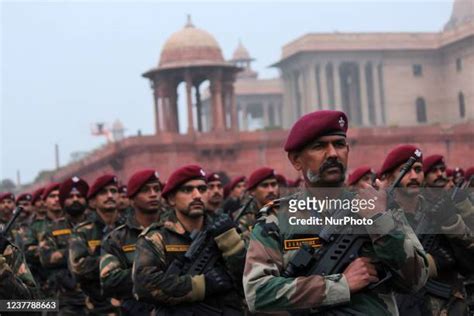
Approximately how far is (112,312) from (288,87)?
73478 mm

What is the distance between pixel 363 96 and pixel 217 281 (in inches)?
2893

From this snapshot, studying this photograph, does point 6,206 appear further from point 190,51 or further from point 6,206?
point 190,51

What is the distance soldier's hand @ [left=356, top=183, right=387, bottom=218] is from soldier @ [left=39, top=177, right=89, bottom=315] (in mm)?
5188

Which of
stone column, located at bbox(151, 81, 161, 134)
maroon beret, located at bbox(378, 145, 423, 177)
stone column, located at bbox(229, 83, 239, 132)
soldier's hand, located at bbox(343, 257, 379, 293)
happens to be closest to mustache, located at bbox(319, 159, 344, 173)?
soldier's hand, located at bbox(343, 257, 379, 293)

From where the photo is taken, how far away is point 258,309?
12.7ft

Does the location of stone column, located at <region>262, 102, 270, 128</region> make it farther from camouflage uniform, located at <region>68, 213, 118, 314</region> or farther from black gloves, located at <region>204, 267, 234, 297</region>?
black gloves, located at <region>204, 267, 234, 297</region>

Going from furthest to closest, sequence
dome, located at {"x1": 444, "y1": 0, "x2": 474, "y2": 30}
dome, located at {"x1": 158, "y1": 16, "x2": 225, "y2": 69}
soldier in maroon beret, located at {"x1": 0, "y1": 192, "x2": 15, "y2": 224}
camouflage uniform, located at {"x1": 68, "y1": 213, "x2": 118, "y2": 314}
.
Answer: dome, located at {"x1": 444, "y1": 0, "x2": 474, "y2": 30} < dome, located at {"x1": 158, "y1": 16, "x2": 225, "y2": 69} < soldier in maroon beret, located at {"x1": 0, "y1": 192, "x2": 15, "y2": 224} < camouflage uniform, located at {"x1": 68, "y1": 213, "x2": 118, "y2": 314}

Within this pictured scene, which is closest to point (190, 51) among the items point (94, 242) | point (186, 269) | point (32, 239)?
point (32, 239)

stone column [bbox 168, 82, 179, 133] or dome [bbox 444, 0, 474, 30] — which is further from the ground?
dome [bbox 444, 0, 474, 30]

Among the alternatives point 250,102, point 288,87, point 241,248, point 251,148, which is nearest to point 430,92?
point 288,87

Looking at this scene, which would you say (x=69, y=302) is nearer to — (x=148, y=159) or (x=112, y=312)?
(x=112, y=312)

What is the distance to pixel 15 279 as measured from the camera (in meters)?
5.36

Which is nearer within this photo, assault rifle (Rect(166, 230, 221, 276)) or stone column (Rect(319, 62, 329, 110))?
assault rifle (Rect(166, 230, 221, 276))

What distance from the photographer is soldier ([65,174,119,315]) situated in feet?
25.5
